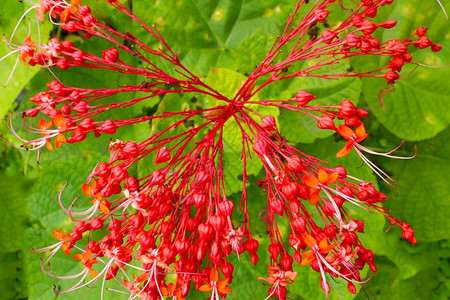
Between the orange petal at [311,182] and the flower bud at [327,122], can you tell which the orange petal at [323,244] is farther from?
the flower bud at [327,122]

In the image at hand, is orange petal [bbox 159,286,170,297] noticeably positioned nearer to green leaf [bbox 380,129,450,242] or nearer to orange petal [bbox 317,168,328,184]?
orange petal [bbox 317,168,328,184]

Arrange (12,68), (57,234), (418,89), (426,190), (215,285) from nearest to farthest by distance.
→ (215,285), (57,234), (12,68), (418,89), (426,190)

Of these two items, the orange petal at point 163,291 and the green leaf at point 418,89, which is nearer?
the orange petal at point 163,291

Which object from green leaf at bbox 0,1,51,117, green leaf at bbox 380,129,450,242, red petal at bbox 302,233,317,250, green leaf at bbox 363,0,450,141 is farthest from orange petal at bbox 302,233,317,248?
green leaf at bbox 0,1,51,117

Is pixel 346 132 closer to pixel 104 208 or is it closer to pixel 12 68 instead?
pixel 104 208

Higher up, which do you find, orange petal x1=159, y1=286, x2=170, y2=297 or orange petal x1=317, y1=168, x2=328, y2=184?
orange petal x1=317, y1=168, x2=328, y2=184

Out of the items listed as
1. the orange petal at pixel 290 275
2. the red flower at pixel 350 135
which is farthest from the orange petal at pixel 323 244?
the red flower at pixel 350 135

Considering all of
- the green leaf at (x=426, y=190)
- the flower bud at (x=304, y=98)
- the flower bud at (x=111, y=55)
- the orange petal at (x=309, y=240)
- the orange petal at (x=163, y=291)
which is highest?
the flower bud at (x=111, y=55)

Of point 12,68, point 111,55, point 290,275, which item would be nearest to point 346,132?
point 290,275

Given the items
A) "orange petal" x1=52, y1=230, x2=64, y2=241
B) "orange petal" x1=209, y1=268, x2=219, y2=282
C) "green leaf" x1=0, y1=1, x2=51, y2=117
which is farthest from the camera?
"green leaf" x1=0, y1=1, x2=51, y2=117

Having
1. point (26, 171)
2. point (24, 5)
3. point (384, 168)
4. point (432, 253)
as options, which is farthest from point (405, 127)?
point (26, 171)

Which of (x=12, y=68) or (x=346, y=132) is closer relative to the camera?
(x=346, y=132)
